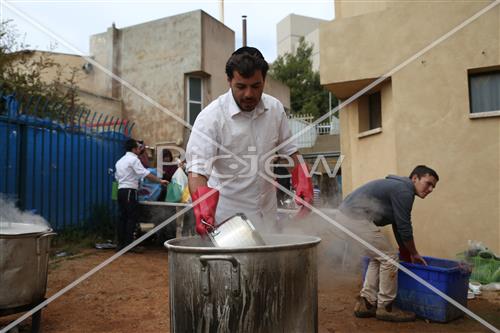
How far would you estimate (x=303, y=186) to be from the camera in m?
2.25

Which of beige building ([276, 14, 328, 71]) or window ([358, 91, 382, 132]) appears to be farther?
beige building ([276, 14, 328, 71])

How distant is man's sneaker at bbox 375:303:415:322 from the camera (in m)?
3.75

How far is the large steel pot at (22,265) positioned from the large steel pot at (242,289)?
5.85ft

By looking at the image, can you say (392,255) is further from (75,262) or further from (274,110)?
(75,262)

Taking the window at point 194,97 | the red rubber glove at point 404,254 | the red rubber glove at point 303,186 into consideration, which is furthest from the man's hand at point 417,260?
the window at point 194,97

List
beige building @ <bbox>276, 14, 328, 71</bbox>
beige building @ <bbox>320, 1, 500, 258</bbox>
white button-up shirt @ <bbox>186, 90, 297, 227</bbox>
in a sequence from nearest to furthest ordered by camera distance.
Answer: white button-up shirt @ <bbox>186, 90, 297, 227</bbox> < beige building @ <bbox>320, 1, 500, 258</bbox> < beige building @ <bbox>276, 14, 328, 71</bbox>

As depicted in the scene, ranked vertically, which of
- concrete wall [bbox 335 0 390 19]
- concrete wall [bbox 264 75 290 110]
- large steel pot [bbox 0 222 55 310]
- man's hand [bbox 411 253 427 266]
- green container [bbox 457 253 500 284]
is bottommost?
green container [bbox 457 253 500 284]

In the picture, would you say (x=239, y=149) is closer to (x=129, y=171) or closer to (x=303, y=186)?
(x=303, y=186)

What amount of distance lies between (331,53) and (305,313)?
17.9 ft

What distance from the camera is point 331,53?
254 inches

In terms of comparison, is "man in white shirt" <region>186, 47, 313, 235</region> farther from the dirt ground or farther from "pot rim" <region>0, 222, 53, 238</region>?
the dirt ground

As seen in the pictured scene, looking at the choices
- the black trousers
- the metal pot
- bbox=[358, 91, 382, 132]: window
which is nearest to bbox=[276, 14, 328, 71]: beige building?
bbox=[358, 91, 382, 132]: window

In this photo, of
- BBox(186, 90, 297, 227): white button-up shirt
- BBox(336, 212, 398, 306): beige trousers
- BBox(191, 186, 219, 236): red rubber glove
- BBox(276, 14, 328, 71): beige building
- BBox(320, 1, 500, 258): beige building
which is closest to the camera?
BBox(191, 186, 219, 236): red rubber glove

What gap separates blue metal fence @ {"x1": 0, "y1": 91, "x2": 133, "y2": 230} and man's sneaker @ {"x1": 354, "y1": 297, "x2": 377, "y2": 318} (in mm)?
4776
